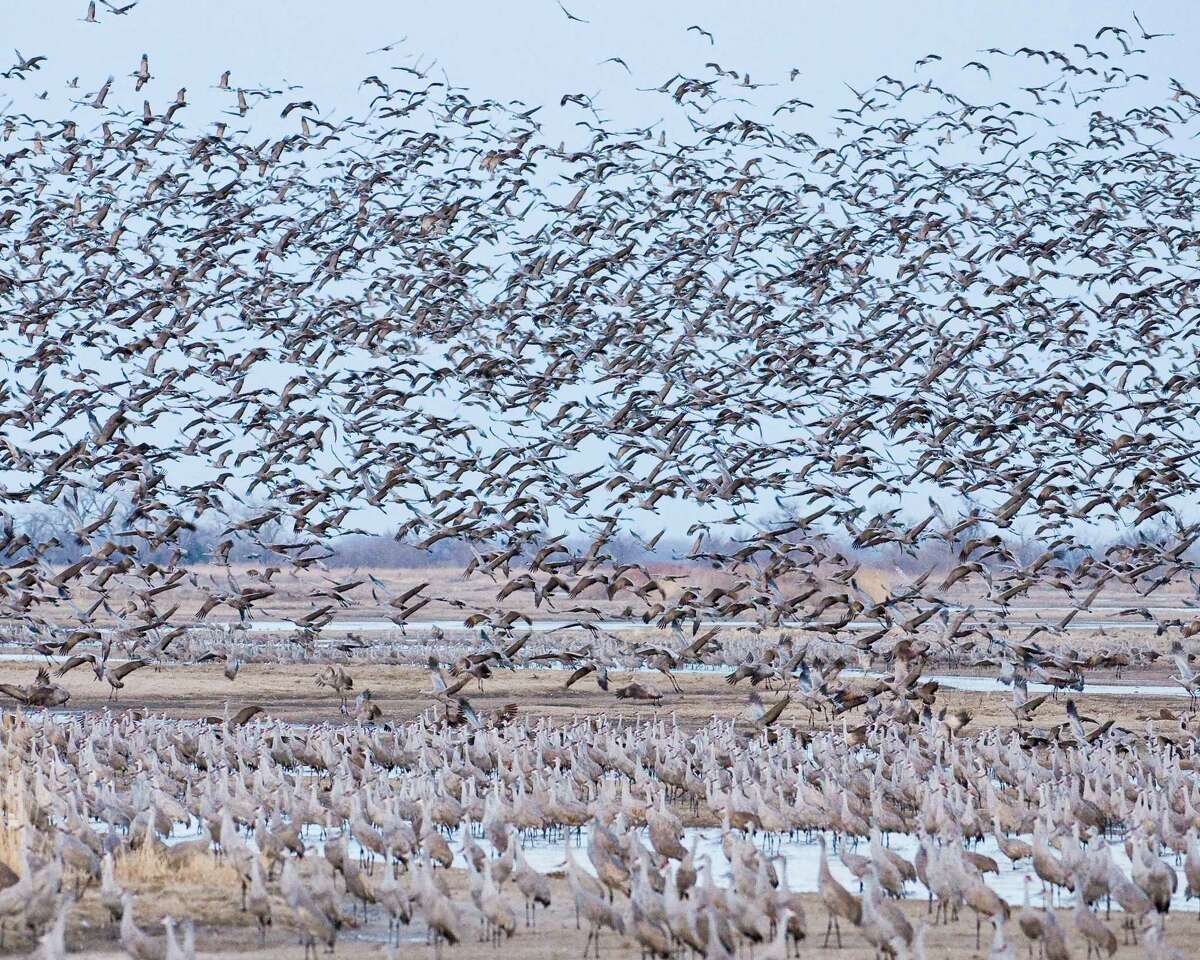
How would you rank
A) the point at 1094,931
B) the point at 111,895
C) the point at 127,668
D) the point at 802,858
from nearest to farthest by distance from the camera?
the point at 1094,931, the point at 111,895, the point at 802,858, the point at 127,668

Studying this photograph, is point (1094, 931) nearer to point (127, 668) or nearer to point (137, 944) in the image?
point (137, 944)

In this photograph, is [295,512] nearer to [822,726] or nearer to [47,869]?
[822,726]

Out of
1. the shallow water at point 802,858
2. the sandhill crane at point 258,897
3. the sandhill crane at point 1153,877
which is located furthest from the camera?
the shallow water at point 802,858

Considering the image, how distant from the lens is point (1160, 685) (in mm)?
40875

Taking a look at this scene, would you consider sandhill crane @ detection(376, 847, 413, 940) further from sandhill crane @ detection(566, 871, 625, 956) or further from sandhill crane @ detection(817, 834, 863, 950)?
sandhill crane @ detection(817, 834, 863, 950)

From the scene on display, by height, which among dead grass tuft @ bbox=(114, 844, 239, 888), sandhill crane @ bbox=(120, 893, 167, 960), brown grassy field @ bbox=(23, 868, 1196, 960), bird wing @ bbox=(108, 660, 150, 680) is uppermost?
bird wing @ bbox=(108, 660, 150, 680)

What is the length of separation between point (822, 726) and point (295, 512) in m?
9.54

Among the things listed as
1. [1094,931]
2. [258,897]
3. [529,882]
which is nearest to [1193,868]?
[1094,931]

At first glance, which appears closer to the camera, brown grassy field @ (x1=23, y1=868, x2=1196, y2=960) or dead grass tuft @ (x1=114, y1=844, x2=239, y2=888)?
brown grassy field @ (x1=23, y1=868, x2=1196, y2=960)

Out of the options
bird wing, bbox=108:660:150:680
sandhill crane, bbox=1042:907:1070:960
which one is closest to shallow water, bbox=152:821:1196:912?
sandhill crane, bbox=1042:907:1070:960

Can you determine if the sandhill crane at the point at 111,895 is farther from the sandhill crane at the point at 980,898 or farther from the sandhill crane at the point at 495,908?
the sandhill crane at the point at 980,898

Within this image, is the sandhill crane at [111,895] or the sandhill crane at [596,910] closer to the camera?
the sandhill crane at [596,910]

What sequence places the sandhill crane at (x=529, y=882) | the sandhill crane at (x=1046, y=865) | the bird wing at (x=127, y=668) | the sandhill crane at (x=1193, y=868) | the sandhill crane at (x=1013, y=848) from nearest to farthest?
the sandhill crane at (x=529, y=882)
the sandhill crane at (x=1193, y=868)
the sandhill crane at (x=1046, y=865)
the sandhill crane at (x=1013, y=848)
the bird wing at (x=127, y=668)

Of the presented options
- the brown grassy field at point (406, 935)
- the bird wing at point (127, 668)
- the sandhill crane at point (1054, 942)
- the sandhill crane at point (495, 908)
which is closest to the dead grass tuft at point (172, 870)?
the brown grassy field at point (406, 935)
